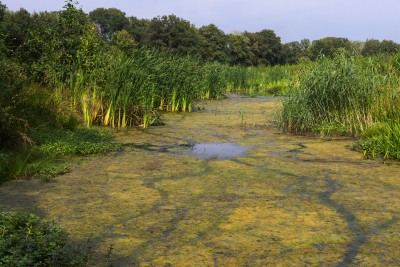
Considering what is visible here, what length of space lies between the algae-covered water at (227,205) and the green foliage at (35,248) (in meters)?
0.18

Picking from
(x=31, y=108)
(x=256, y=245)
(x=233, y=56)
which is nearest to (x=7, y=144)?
(x=31, y=108)

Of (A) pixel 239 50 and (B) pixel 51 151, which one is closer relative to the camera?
(B) pixel 51 151

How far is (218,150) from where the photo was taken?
668cm

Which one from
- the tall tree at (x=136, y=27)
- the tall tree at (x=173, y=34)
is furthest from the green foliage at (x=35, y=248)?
the tall tree at (x=136, y=27)

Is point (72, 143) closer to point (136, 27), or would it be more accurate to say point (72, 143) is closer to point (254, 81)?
point (254, 81)

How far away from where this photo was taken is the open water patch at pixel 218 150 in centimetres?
625

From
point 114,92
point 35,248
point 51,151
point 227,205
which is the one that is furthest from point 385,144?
point 35,248

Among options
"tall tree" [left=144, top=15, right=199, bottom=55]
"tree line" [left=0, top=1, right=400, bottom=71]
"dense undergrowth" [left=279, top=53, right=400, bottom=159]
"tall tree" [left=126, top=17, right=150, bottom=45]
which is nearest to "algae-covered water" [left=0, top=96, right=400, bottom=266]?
"dense undergrowth" [left=279, top=53, right=400, bottom=159]

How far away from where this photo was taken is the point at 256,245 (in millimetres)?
3096

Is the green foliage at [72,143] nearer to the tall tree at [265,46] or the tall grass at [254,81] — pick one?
the tall grass at [254,81]

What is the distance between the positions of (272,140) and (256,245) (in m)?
4.59

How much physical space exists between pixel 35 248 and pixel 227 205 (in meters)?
1.73

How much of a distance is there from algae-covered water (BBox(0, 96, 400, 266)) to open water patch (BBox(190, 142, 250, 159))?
0.6 inches

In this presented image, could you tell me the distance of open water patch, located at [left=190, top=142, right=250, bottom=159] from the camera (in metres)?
6.25
